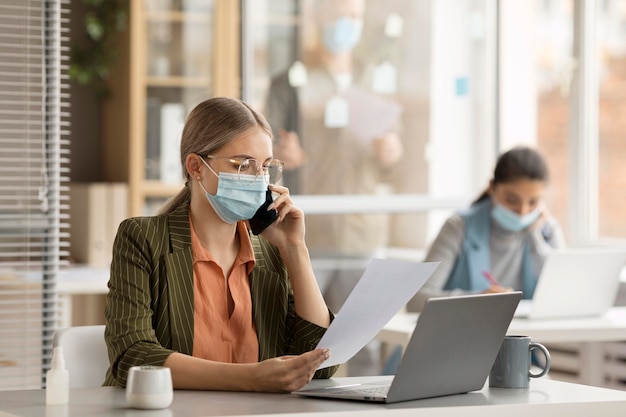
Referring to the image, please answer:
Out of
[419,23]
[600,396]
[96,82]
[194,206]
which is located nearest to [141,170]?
[96,82]

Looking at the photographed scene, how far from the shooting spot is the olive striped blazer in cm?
208

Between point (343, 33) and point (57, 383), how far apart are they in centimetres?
330

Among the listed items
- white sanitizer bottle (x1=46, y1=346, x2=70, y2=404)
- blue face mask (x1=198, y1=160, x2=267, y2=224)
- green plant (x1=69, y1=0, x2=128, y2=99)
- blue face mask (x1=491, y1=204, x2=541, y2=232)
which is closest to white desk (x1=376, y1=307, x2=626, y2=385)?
blue face mask (x1=491, y1=204, x2=541, y2=232)

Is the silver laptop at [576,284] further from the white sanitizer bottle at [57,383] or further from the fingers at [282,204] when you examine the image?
the white sanitizer bottle at [57,383]

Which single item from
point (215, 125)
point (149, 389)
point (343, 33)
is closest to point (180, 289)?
point (215, 125)

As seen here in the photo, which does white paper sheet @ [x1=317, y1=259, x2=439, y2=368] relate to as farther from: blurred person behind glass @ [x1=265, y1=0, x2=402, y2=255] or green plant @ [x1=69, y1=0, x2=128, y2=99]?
green plant @ [x1=69, y1=0, x2=128, y2=99]

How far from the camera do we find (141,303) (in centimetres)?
212

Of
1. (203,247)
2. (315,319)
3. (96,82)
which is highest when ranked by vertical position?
(96,82)

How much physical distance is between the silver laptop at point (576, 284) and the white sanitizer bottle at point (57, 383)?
6.49 ft

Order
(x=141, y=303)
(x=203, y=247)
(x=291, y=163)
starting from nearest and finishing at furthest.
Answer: (x=141, y=303) → (x=203, y=247) → (x=291, y=163)

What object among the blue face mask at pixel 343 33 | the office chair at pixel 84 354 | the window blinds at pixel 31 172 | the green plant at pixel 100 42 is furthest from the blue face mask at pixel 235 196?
the green plant at pixel 100 42

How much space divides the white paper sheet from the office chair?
0.58m

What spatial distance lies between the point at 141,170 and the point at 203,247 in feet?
9.78

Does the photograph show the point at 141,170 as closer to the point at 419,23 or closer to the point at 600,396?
the point at 419,23
